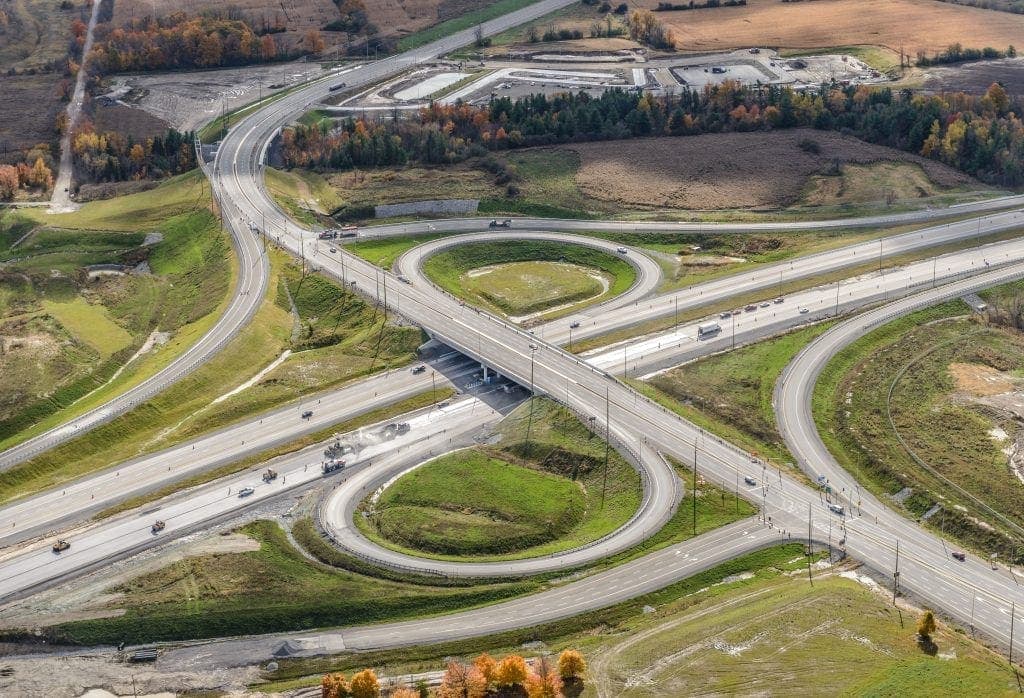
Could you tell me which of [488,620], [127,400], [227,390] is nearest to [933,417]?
[488,620]

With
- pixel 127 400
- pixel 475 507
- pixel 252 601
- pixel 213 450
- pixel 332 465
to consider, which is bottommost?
pixel 252 601

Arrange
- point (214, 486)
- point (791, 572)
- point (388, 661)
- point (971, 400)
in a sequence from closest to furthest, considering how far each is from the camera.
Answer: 1. point (388, 661)
2. point (791, 572)
3. point (214, 486)
4. point (971, 400)

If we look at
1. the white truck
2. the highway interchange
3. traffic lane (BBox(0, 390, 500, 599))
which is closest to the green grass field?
the highway interchange

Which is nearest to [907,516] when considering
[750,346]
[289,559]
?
[750,346]

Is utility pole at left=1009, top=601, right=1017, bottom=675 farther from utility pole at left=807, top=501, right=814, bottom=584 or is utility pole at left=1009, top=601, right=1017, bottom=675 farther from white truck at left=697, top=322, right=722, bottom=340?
white truck at left=697, top=322, right=722, bottom=340

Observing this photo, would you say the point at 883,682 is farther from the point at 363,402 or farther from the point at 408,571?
the point at 363,402

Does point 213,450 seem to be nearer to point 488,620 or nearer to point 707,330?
point 488,620

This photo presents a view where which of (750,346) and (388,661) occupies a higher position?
(750,346)
